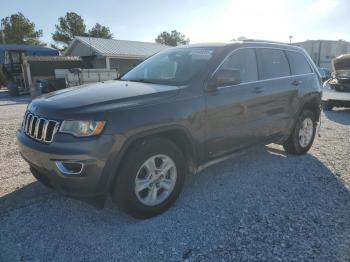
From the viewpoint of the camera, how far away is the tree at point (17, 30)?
4803 centimetres

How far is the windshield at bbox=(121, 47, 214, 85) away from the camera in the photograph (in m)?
3.81

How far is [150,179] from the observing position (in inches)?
131

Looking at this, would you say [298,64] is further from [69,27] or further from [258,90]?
[69,27]

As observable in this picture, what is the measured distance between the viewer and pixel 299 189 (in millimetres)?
4156

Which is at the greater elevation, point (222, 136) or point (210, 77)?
point (210, 77)

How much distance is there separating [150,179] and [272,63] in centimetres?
271

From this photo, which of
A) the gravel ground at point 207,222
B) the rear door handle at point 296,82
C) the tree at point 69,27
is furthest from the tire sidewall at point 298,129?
the tree at point 69,27

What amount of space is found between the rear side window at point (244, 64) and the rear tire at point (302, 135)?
150cm

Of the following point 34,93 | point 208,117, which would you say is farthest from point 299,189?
point 34,93

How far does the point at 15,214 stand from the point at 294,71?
446 centimetres

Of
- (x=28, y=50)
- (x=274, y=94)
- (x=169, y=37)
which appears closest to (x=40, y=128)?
(x=274, y=94)

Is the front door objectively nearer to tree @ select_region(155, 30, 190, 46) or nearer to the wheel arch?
the wheel arch

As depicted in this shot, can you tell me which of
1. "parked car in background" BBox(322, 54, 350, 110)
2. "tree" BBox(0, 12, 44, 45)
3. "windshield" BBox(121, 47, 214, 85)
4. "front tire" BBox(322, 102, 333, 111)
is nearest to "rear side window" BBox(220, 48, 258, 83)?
"windshield" BBox(121, 47, 214, 85)

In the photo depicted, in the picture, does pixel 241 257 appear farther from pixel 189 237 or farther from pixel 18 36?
pixel 18 36
